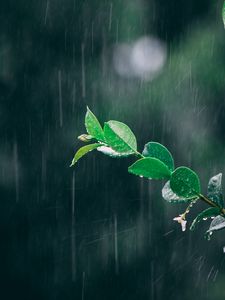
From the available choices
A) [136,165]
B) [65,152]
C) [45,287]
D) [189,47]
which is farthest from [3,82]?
[136,165]

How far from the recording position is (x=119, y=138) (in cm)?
27

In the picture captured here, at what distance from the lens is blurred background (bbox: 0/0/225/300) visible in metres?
2.94

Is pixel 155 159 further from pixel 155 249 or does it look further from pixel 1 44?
pixel 1 44

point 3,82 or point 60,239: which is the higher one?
point 3,82

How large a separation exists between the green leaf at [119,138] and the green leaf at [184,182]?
1.2 inches

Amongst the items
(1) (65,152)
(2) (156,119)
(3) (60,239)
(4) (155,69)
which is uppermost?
(4) (155,69)

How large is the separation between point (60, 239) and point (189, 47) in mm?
2373

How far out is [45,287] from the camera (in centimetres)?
388

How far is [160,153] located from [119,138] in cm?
2

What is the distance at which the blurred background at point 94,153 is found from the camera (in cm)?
294

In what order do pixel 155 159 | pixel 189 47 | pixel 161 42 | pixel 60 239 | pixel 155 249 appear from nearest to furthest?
pixel 155 159 < pixel 189 47 < pixel 161 42 < pixel 155 249 < pixel 60 239

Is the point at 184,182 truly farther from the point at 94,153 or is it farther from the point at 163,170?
the point at 94,153

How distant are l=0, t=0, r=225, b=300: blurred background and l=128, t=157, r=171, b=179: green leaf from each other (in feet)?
7.80

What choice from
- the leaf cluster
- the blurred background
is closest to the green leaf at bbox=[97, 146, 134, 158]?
the leaf cluster
